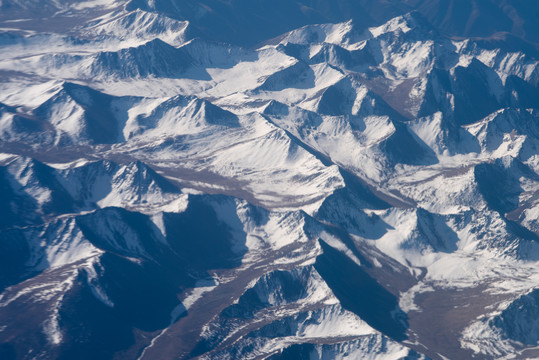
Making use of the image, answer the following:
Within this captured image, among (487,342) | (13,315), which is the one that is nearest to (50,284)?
(13,315)

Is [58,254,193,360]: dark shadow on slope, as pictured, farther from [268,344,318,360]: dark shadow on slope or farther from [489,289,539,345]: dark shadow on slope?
[489,289,539,345]: dark shadow on slope

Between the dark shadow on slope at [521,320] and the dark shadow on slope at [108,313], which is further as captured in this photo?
the dark shadow on slope at [521,320]

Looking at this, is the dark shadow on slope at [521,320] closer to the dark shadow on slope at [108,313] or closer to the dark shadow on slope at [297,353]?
the dark shadow on slope at [297,353]

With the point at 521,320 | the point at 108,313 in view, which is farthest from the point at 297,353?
the point at 521,320

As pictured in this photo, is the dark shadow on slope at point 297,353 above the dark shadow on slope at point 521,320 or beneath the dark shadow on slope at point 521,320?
above

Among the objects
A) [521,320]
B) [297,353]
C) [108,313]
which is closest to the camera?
[297,353]

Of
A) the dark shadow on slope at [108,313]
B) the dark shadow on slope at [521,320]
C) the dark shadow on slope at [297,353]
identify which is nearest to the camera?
the dark shadow on slope at [297,353]

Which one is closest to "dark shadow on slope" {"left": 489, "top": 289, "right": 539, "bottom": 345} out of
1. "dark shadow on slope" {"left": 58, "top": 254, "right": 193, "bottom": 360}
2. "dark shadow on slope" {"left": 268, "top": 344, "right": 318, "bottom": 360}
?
"dark shadow on slope" {"left": 268, "top": 344, "right": 318, "bottom": 360}

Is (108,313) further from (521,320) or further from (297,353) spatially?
(521,320)

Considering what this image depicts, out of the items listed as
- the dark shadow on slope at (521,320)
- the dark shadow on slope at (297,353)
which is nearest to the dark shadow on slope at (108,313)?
the dark shadow on slope at (297,353)

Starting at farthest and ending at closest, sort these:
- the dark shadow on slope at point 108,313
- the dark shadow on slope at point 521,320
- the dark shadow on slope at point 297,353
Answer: the dark shadow on slope at point 521,320 < the dark shadow on slope at point 108,313 < the dark shadow on slope at point 297,353

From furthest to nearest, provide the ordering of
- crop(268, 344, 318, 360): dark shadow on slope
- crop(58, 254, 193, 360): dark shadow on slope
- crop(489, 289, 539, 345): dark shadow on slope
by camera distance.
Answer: crop(489, 289, 539, 345): dark shadow on slope < crop(58, 254, 193, 360): dark shadow on slope < crop(268, 344, 318, 360): dark shadow on slope
